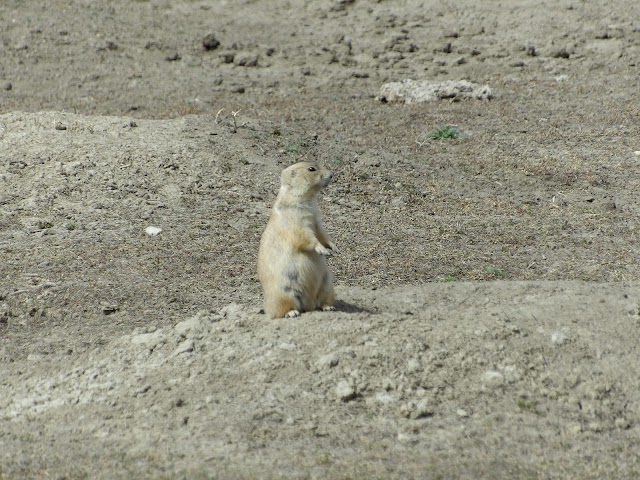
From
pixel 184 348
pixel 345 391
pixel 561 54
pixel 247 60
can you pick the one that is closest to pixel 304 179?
pixel 184 348

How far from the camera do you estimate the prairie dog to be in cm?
721

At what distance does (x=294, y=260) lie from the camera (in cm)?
722

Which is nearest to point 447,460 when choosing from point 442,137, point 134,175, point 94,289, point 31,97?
point 94,289

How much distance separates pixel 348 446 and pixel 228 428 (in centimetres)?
71

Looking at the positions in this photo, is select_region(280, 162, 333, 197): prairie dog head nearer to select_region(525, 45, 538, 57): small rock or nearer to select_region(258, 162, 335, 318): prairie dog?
select_region(258, 162, 335, 318): prairie dog

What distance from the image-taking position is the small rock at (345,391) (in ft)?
20.1

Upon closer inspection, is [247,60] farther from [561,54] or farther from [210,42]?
[561,54]

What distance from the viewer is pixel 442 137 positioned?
530 inches

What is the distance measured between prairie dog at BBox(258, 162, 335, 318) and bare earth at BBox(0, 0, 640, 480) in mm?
254

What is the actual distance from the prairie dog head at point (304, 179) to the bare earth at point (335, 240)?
100cm

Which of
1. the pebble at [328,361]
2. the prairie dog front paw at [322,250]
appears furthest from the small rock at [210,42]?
the pebble at [328,361]

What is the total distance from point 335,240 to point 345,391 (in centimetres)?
410

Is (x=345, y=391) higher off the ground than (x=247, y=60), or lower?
lower

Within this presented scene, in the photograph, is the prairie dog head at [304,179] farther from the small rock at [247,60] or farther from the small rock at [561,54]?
the small rock at [561,54]
